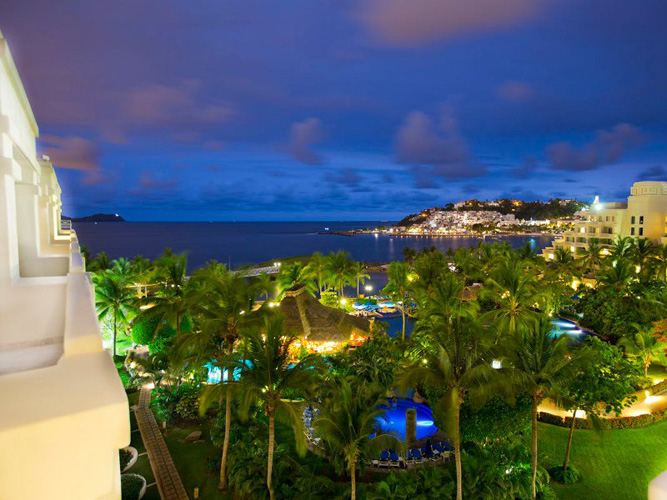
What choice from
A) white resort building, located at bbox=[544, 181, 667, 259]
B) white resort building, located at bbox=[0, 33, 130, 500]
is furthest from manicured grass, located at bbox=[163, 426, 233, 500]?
white resort building, located at bbox=[544, 181, 667, 259]

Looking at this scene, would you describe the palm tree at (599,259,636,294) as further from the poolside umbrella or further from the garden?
the poolside umbrella

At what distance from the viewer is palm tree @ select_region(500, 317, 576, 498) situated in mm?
12156

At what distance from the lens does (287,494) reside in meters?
12.3

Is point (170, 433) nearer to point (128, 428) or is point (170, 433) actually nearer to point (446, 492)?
point (446, 492)

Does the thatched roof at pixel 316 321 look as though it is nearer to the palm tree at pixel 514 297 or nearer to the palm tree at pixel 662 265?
the palm tree at pixel 514 297

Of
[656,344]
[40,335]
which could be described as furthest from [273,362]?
[656,344]

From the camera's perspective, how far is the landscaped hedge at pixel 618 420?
17234mm

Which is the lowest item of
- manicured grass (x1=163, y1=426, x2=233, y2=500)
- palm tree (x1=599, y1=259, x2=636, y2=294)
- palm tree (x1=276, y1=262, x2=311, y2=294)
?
manicured grass (x1=163, y1=426, x2=233, y2=500)

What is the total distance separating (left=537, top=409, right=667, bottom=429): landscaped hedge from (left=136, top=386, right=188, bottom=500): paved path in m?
15.1

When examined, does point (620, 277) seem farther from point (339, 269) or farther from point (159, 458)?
point (159, 458)

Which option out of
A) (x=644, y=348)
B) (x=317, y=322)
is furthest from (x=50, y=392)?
(x=644, y=348)

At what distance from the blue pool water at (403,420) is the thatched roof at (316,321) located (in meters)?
4.98

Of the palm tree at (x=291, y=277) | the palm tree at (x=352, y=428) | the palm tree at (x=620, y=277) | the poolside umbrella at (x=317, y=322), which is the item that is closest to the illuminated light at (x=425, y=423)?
the poolside umbrella at (x=317, y=322)

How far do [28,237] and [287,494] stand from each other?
456 inches
